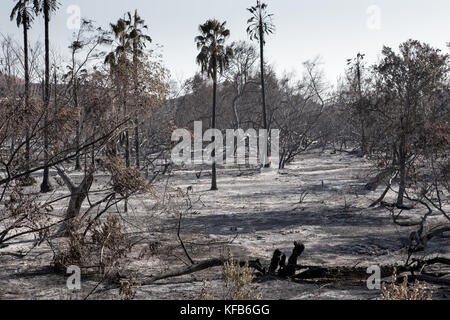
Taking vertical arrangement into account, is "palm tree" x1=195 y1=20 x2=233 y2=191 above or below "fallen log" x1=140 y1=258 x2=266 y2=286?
above

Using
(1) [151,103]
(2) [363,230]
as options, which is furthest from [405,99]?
(1) [151,103]

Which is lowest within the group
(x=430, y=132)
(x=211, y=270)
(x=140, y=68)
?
(x=211, y=270)

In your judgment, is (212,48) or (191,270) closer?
(191,270)

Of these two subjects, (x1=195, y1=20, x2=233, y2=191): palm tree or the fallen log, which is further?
(x1=195, y1=20, x2=233, y2=191): palm tree

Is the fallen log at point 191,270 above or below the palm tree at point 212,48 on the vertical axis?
below

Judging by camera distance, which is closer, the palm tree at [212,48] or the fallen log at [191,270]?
the fallen log at [191,270]
